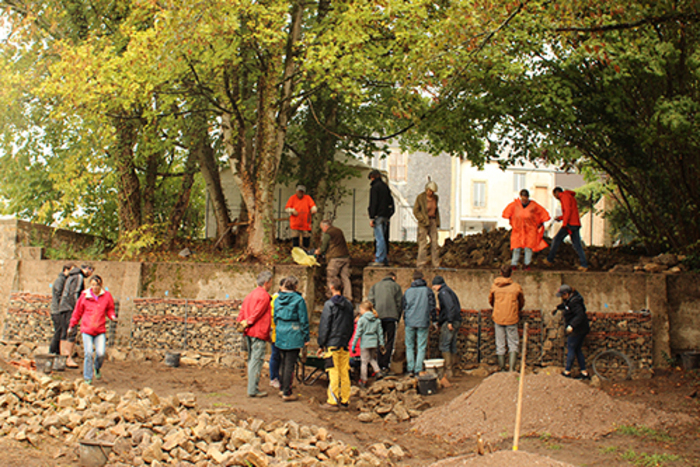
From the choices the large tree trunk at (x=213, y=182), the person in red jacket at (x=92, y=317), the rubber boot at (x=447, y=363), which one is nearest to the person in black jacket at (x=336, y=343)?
the rubber boot at (x=447, y=363)

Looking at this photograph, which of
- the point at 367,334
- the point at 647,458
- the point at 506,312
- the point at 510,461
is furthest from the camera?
the point at 506,312

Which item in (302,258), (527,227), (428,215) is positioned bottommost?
(302,258)

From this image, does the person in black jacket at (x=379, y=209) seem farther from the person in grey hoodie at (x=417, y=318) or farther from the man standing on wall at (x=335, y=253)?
the person in grey hoodie at (x=417, y=318)

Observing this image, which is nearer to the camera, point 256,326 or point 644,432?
point 644,432

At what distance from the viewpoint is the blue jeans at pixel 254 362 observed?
980 centimetres

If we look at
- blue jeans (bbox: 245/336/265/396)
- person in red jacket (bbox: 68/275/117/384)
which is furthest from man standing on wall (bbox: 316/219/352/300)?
person in red jacket (bbox: 68/275/117/384)

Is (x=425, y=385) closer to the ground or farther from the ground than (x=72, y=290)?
closer to the ground

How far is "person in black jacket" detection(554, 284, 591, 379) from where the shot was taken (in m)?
11.0

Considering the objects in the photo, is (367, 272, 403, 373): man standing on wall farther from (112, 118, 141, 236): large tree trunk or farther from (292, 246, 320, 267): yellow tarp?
(112, 118, 141, 236): large tree trunk

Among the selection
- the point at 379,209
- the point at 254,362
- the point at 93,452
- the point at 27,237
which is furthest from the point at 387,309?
the point at 27,237

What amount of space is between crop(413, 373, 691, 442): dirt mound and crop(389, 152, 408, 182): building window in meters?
30.9

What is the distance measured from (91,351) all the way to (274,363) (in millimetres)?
2803

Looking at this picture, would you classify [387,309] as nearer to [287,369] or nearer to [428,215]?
[287,369]

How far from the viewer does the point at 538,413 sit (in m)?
8.62
